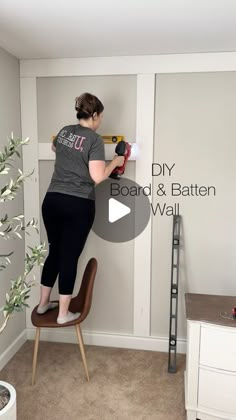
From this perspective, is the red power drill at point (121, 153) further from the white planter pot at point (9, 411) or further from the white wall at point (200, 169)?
the white planter pot at point (9, 411)

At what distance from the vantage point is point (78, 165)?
2.27 metres

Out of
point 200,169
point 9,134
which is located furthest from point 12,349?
point 200,169

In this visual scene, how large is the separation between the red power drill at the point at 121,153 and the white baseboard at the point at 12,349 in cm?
143

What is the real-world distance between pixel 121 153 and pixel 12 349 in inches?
63.5

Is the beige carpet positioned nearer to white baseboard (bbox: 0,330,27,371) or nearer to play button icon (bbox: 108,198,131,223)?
white baseboard (bbox: 0,330,27,371)

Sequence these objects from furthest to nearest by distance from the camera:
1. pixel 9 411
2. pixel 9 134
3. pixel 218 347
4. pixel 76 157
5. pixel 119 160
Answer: pixel 9 134, pixel 119 160, pixel 76 157, pixel 218 347, pixel 9 411

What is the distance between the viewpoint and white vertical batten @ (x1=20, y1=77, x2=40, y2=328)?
8.83 ft

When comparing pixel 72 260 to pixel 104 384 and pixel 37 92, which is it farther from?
A: pixel 37 92

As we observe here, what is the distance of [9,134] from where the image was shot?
253 cm

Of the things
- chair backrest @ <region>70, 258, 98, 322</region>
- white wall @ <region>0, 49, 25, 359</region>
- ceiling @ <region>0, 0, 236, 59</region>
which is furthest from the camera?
white wall @ <region>0, 49, 25, 359</region>

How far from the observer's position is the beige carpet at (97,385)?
210cm

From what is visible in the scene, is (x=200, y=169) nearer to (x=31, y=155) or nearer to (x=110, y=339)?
(x=31, y=155)

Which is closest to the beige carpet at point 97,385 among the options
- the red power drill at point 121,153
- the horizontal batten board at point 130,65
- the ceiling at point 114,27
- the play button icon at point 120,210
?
the play button icon at point 120,210

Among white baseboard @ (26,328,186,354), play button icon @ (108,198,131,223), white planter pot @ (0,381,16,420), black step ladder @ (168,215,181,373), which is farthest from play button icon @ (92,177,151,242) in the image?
white planter pot @ (0,381,16,420)
